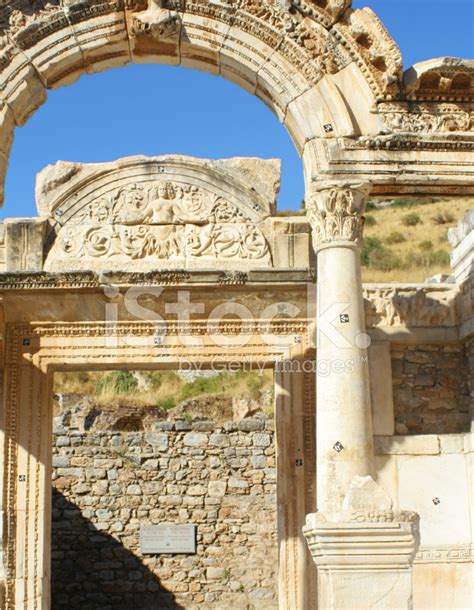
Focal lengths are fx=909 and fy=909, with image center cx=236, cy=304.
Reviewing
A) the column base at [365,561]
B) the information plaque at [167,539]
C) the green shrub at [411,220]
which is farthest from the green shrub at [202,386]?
the green shrub at [411,220]

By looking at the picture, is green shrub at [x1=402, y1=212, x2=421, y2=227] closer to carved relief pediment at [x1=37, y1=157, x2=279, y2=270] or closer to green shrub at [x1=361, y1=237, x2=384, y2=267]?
green shrub at [x1=361, y1=237, x2=384, y2=267]

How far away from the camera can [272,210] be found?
1138 cm

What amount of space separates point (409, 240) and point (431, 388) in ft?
101

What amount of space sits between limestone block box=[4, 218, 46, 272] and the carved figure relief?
0.20 m

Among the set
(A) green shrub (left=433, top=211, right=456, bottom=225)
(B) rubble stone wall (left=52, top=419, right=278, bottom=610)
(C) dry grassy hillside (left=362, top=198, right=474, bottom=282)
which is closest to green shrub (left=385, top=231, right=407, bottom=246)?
(C) dry grassy hillside (left=362, top=198, right=474, bottom=282)

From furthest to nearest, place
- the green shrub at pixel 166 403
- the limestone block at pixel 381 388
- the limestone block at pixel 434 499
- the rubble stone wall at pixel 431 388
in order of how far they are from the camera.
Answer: the green shrub at pixel 166 403 < the rubble stone wall at pixel 431 388 < the limestone block at pixel 381 388 < the limestone block at pixel 434 499

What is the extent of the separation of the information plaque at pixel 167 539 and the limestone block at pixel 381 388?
7.34 meters

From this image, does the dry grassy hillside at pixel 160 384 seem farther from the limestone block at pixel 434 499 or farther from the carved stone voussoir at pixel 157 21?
the carved stone voussoir at pixel 157 21

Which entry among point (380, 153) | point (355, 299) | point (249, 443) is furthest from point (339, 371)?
point (249, 443)

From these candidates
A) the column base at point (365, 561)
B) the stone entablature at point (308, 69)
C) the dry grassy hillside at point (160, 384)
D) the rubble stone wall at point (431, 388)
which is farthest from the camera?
the dry grassy hillside at point (160, 384)

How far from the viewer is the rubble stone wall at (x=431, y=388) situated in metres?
10.5

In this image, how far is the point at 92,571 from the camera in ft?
54.2

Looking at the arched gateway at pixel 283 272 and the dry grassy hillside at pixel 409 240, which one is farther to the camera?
the dry grassy hillside at pixel 409 240

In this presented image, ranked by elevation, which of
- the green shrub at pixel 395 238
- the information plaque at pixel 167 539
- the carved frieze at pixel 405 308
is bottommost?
the information plaque at pixel 167 539
